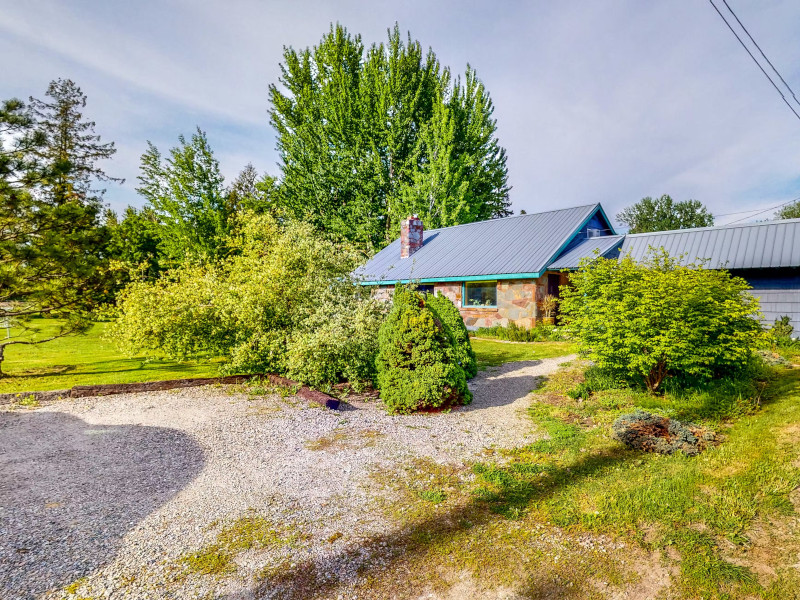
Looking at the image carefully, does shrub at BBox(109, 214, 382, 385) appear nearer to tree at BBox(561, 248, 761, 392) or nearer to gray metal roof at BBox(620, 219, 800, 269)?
tree at BBox(561, 248, 761, 392)

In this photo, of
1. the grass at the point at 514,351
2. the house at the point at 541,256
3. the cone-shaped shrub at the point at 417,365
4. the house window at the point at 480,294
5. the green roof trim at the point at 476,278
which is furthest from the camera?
the house window at the point at 480,294

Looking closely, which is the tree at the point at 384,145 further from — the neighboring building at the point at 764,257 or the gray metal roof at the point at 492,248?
the neighboring building at the point at 764,257

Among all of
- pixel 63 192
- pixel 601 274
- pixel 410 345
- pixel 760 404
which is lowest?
pixel 760 404

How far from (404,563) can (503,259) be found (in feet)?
50.9

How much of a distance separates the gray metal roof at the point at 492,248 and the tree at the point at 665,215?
129ft

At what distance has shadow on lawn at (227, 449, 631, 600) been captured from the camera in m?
3.00

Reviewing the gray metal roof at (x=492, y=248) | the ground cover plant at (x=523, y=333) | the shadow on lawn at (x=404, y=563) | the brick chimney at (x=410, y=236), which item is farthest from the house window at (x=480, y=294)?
the shadow on lawn at (x=404, y=563)

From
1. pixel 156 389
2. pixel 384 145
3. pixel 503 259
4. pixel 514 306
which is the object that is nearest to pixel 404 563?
pixel 156 389

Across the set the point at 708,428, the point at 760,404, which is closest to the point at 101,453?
the point at 708,428

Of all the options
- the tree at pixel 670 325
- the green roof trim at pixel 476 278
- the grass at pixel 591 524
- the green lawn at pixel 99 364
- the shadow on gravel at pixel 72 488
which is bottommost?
the shadow on gravel at pixel 72 488

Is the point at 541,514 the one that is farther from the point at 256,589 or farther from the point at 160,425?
the point at 160,425

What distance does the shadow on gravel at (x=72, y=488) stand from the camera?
3387 mm

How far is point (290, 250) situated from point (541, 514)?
795 cm

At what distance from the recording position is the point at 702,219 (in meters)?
51.1
